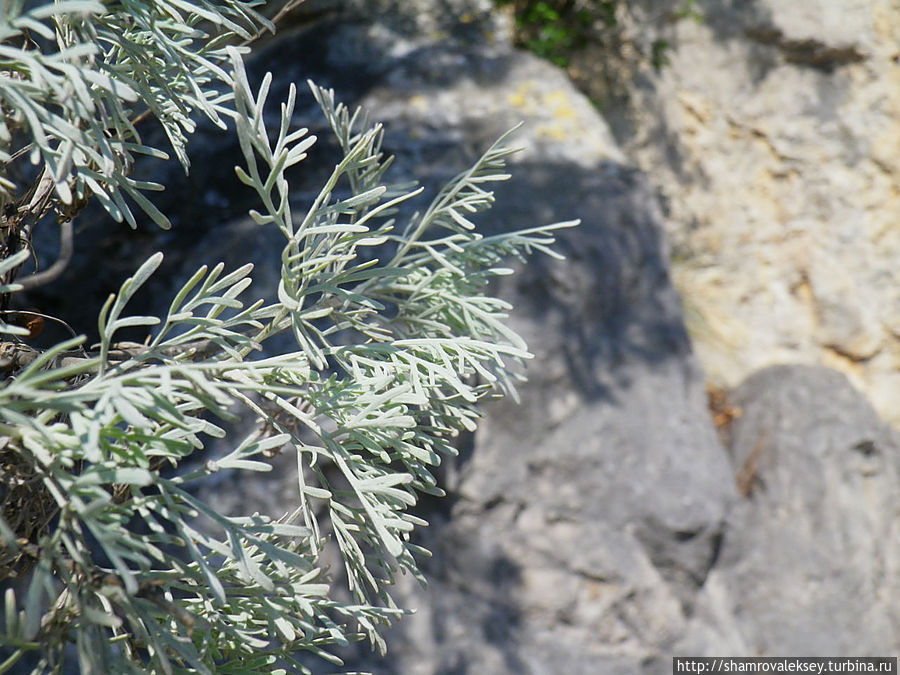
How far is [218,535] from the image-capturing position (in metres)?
2.08

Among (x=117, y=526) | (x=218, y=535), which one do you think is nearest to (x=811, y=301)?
(x=218, y=535)

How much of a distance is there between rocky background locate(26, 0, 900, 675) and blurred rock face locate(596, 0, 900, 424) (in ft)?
0.04

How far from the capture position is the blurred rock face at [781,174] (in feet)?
12.1

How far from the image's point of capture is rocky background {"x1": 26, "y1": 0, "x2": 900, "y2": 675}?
246cm

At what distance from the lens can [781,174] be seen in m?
3.76

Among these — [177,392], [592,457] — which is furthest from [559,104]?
[177,392]

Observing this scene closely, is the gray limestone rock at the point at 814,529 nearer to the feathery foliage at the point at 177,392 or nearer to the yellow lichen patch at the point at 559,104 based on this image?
the yellow lichen patch at the point at 559,104

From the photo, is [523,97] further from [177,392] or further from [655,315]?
[177,392]

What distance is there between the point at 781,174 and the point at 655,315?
1.49 m

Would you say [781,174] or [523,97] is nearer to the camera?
[523,97]

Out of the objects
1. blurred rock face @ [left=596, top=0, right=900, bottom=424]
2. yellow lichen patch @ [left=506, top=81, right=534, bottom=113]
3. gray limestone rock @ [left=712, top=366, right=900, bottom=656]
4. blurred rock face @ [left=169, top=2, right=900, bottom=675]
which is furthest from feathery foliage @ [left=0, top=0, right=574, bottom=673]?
blurred rock face @ [left=596, top=0, right=900, bottom=424]

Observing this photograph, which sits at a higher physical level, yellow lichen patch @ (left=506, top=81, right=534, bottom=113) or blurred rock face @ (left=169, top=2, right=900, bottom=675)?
yellow lichen patch @ (left=506, top=81, right=534, bottom=113)

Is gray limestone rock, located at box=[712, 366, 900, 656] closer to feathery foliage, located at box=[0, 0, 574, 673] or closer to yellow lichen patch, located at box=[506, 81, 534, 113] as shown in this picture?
yellow lichen patch, located at box=[506, 81, 534, 113]

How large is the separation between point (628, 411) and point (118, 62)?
6.57 ft
